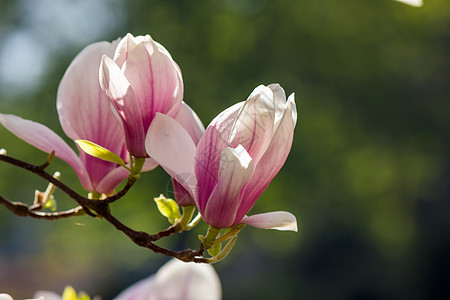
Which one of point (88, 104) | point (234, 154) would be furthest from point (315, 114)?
point (234, 154)

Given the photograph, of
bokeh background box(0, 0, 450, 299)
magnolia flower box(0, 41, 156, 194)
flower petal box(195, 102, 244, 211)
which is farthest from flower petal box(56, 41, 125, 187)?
bokeh background box(0, 0, 450, 299)

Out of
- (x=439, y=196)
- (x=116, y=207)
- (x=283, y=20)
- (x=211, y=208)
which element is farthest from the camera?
(x=439, y=196)

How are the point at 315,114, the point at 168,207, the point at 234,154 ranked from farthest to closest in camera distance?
the point at 315,114 → the point at 168,207 → the point at 234,154

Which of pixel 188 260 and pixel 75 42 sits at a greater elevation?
pixel 188 260

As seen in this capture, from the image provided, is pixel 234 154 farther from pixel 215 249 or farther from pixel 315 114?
pixel 315 114

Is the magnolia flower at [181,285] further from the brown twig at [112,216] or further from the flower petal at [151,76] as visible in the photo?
the flower petal at [151,76]

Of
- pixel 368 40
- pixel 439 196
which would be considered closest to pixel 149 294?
pixel 368 40

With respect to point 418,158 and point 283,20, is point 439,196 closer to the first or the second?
point 418,158
